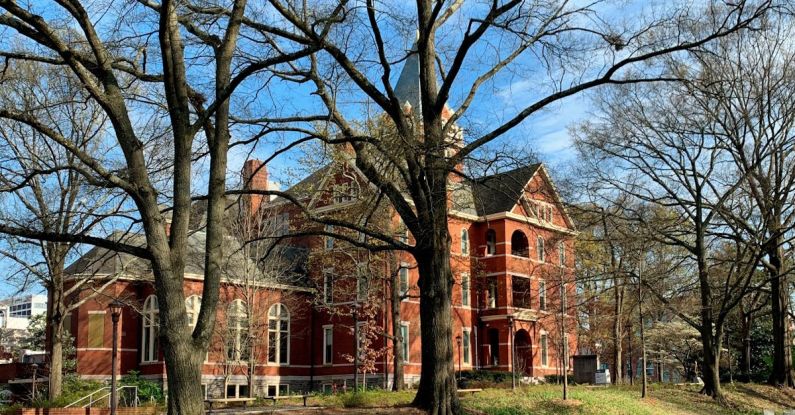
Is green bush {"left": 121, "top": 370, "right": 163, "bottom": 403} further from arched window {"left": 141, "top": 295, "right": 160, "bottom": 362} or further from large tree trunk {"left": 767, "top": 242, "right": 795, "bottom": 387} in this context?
large tree trunk {"left": 767, "top": 242, "right": 795, "bottom": 387}

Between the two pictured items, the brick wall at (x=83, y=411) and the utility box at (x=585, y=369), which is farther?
the utility box at (x=585, y=369)

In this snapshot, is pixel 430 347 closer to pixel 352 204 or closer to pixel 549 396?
pixel 549 396

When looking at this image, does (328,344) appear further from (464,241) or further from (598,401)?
(598,401)

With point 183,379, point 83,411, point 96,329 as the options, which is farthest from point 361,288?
point 183,379

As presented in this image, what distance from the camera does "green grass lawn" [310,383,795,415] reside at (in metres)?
19.4

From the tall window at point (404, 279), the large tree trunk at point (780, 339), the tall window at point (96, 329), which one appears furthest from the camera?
the tall window at point (404, 279)

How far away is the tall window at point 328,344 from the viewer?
43.5 m

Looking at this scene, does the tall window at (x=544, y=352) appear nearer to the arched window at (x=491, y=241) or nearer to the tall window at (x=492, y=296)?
the tall window at (x=492, y=296)

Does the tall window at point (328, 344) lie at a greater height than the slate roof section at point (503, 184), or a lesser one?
lesser

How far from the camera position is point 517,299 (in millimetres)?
46875

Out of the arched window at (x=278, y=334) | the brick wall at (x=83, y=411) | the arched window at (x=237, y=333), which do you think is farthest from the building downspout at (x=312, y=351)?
the brick wall at (x=83, y=411)

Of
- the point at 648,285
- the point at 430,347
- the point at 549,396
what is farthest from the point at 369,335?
the point at 430,347

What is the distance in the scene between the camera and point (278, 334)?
4097 centimetres

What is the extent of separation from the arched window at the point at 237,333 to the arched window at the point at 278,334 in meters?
2.72
